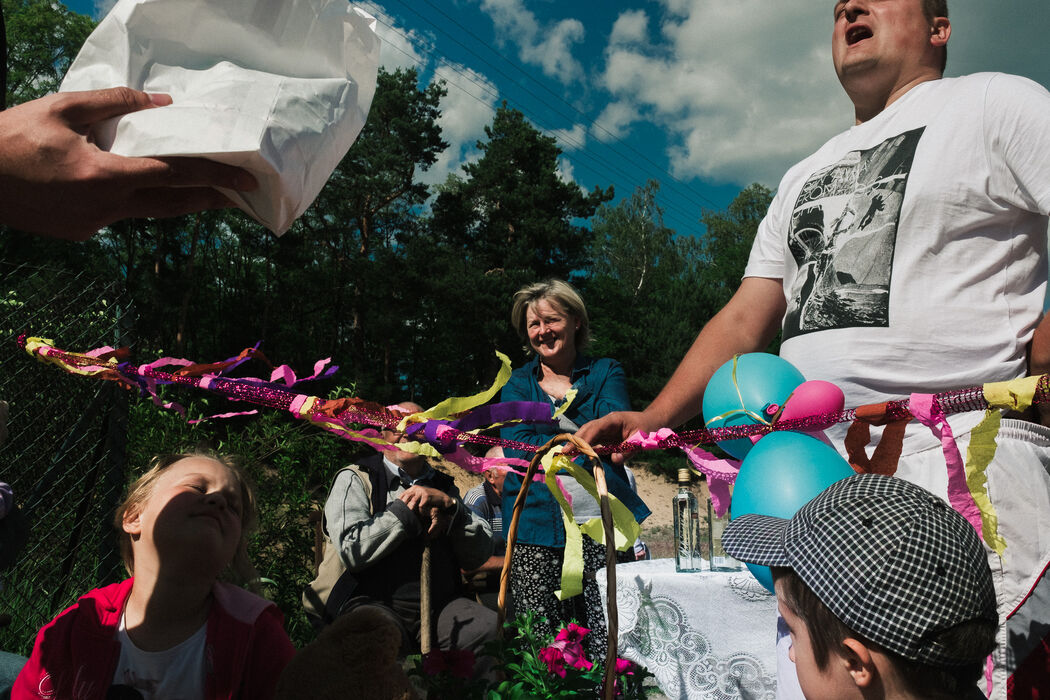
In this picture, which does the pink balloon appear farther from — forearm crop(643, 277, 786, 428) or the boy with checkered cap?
forearm crop(643, 277, 786, 428)

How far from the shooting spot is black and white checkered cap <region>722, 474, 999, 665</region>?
1085mm

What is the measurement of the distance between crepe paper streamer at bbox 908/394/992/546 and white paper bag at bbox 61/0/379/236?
1132mm

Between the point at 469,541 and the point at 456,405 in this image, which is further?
the point at 469,541

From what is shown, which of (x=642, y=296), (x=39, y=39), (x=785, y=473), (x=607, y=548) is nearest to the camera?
(x=607, y=548)

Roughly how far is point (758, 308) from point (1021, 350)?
2.28 ft

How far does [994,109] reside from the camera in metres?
1.45

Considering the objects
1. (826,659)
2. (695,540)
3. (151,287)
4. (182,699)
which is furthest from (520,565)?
(151,287)

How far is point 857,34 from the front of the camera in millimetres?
1763

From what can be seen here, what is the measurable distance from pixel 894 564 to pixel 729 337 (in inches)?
37.9

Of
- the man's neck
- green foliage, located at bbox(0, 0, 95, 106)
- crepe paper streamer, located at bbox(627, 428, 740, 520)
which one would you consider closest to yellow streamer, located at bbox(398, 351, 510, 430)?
crepe paper streamer, located at bbox(627, 428, 740, 520)

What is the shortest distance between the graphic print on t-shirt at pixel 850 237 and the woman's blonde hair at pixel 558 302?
5.98 ft

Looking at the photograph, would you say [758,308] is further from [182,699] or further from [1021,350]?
[182,699]

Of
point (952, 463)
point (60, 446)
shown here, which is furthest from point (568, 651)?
point (60, 446)

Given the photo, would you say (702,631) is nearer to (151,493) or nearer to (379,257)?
(151,493)
